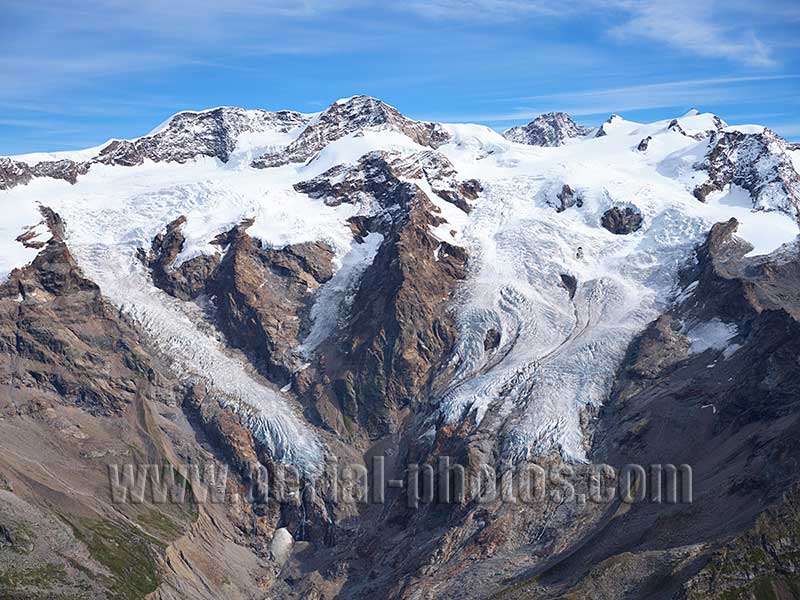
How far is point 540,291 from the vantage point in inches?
6845

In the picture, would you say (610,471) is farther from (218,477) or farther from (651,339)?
(218,477)

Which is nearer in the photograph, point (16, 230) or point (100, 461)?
point (100, 461)

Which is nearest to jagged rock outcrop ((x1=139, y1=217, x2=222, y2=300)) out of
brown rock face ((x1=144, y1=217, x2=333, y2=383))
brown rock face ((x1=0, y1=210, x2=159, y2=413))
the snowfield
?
brown rock face ((x1=144, y1=217, x2=333, y2=383))

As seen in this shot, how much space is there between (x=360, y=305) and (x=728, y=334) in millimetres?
63739

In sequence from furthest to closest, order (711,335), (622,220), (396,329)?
(622,220), (396,329), (711,335)

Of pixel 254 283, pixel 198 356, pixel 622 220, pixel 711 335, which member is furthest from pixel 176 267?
pixel 711 335

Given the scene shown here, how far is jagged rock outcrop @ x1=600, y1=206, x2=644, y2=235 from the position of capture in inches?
7630

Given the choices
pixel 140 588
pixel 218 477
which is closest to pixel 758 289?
pixel 218 477

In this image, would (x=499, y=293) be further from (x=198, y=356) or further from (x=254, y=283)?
(x=198, y=356)

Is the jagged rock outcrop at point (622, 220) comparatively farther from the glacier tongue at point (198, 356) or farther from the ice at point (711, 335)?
the glacier tongue at point (198, 356)

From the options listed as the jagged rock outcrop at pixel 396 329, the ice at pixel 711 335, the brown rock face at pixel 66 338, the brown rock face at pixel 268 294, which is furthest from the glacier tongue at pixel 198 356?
the ice at pixel 711 335

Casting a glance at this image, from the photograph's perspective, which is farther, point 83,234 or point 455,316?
point 83,234

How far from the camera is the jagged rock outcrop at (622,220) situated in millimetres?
193812

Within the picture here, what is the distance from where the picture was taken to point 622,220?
642 ft
